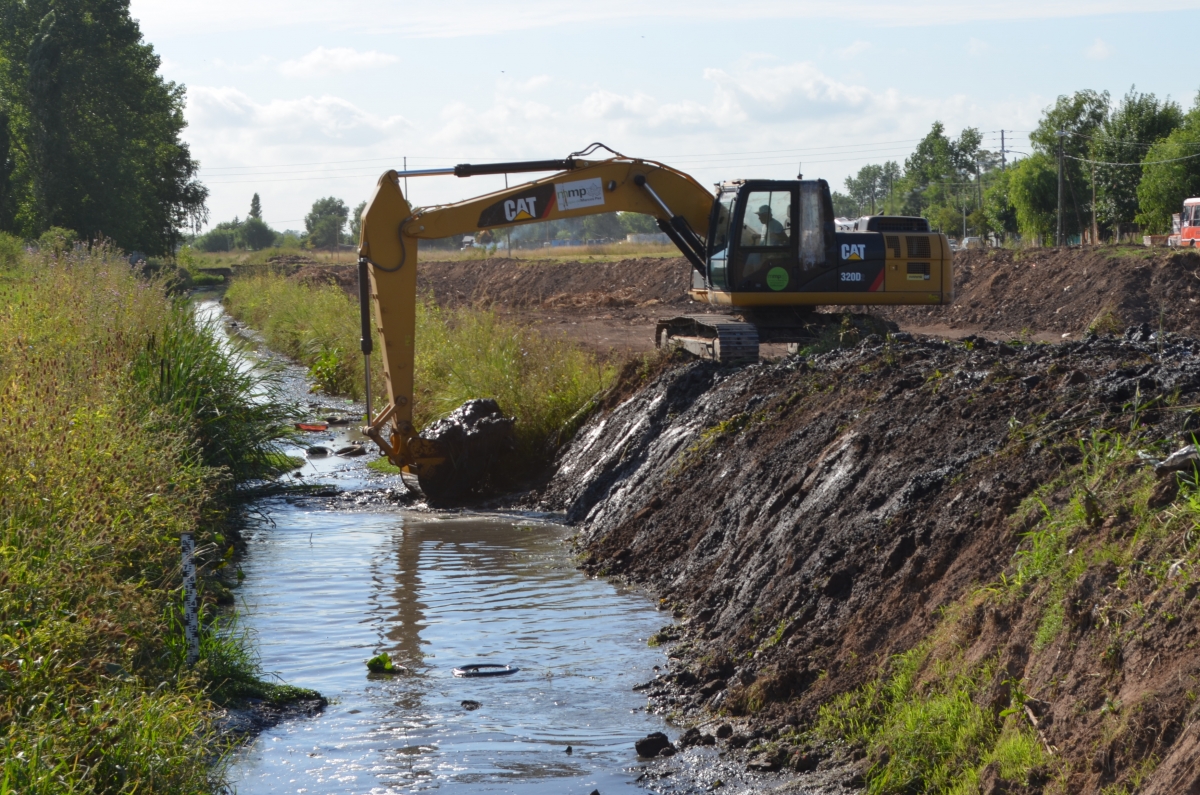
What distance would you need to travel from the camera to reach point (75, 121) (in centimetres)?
5466

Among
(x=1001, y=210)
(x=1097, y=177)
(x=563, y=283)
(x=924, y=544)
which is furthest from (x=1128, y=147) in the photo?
(x=924, y=544)

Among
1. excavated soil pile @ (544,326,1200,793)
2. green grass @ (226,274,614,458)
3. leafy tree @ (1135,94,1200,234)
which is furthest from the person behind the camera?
leafy tree @ (1135,94,1200,234)

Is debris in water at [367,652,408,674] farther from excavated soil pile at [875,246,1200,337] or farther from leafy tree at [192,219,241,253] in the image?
leafy tree at [192,219,241,253]

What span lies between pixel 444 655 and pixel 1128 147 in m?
60.1

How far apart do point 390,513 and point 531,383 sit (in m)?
3.12

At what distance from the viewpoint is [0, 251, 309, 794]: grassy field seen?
5164 millimetres

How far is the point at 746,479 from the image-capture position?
34.0 feet

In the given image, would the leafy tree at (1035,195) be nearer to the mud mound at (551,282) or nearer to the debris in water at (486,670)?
the mud mound at (551,282)

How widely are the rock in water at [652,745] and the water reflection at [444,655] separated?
0.27 feet

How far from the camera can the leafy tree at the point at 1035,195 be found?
213 ft

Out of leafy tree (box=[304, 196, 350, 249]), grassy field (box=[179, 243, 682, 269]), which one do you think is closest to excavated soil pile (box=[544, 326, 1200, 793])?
grassy field (box=[179, 243, 682, 269])

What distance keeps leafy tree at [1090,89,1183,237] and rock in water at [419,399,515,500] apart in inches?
2040

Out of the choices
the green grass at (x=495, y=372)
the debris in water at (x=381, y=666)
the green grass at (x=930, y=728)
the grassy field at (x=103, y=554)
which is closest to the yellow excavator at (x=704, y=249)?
the green grass at (x=495, y=372)

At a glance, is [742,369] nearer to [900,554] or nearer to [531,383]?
[531,383]
